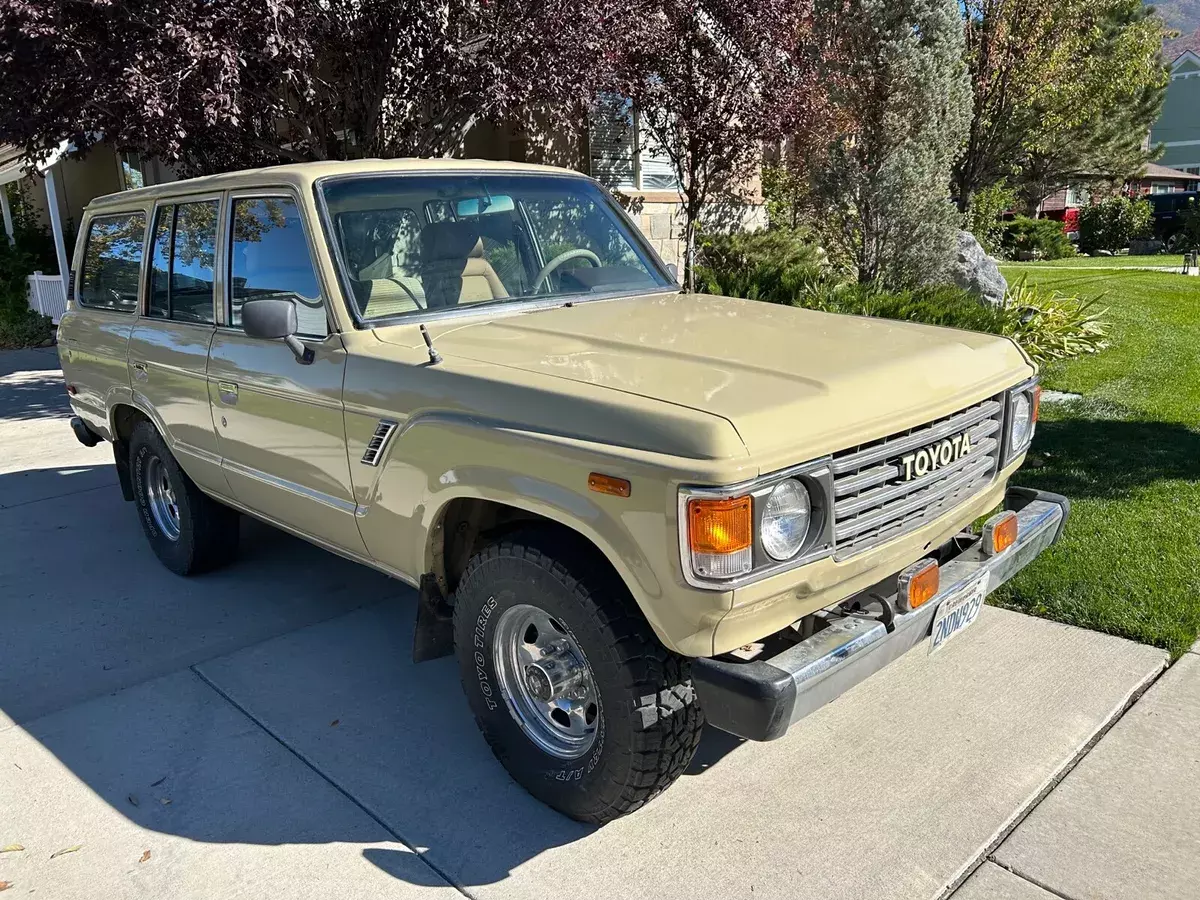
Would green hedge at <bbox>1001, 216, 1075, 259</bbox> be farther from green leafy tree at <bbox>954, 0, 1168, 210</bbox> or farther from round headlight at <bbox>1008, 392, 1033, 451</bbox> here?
round headlight at <bbox>1008, 392, 1033, 451</bbox>

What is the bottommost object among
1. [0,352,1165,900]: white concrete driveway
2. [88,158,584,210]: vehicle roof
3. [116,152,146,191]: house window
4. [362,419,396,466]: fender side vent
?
[0,352,1165,900]: white concrete driveway

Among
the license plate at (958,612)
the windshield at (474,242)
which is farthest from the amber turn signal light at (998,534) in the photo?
the windshield at (474,242)

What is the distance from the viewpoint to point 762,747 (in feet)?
11.6

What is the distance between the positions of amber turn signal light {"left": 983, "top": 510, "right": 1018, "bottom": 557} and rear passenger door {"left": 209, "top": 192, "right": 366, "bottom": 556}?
7.34 ft

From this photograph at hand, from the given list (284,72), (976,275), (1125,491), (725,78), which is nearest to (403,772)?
(1125,491)

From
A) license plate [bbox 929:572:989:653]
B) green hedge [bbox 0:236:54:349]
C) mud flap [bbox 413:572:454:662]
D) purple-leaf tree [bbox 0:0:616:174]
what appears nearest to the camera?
license plate [bbox 929:572:989:653]

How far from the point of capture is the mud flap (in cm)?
336

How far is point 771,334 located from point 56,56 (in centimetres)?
640

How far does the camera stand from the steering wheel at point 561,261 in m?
4.02

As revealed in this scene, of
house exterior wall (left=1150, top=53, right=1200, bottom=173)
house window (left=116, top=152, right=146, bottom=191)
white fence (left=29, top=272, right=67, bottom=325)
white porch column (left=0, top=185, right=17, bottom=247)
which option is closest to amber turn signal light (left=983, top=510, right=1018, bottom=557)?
white fence (left=29, top=272, right=67, bottom=325)

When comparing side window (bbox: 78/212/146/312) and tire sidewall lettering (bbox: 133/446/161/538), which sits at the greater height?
side window (bbox: 78/212/146/312)

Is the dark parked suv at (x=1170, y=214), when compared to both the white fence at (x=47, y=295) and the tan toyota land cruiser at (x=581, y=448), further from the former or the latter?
the tan toyota land cruiser at (x=581, y=448)

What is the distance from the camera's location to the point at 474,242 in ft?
12.8

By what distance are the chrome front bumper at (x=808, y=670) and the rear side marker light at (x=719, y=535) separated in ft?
0.94
